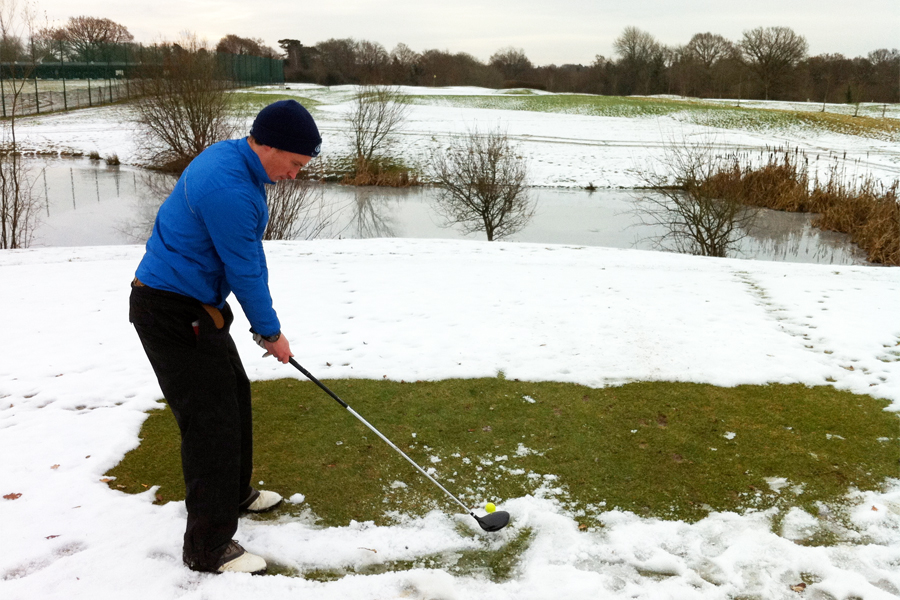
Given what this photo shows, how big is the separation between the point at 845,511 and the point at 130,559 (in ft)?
12.6

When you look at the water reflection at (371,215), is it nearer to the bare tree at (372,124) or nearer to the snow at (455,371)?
the bare tree at (372,124)

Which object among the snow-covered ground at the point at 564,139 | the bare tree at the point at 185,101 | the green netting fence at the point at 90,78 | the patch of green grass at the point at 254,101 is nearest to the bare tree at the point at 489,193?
the snow-covered ground at the point at 564,139

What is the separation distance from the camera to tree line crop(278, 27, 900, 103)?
62.6m

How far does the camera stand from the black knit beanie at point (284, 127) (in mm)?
2834

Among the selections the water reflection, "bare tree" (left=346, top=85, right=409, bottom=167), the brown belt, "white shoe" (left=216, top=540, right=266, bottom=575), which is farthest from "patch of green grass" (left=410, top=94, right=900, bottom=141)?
"white shoe" (left=216, top=540, right=266, bottom=575)

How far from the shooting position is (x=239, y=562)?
309cm

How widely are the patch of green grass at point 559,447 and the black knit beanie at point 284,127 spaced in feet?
6.69

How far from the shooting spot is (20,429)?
450 cm

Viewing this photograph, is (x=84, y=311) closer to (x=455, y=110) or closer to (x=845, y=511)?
(x=845, y=511)

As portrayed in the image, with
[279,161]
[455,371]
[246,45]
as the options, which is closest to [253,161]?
[279,161]

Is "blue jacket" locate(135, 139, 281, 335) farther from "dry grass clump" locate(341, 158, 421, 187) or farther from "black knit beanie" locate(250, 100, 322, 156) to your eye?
"dry grass clump" locate(341, 158, 421, 187)

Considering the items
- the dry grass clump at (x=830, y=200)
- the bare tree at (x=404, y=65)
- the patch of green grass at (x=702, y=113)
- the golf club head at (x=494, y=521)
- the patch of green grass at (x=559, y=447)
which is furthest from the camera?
the bare tree at (x=404, y=65)

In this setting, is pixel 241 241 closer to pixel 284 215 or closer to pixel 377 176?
pixel 284 215

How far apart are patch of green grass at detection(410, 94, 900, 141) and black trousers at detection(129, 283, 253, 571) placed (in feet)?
132
